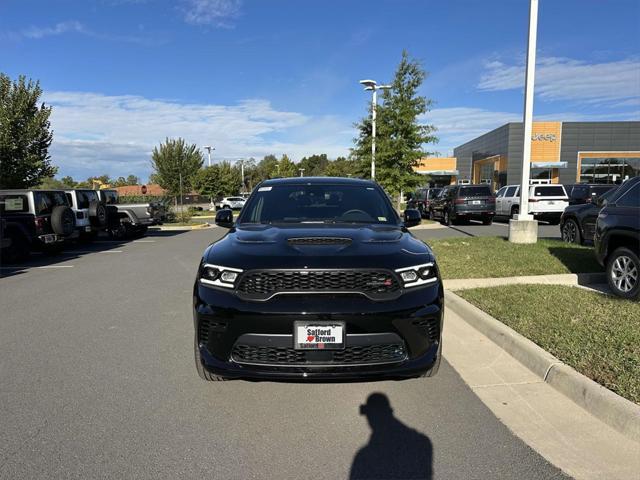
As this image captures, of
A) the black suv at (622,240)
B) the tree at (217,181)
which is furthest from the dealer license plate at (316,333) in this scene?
the tree at (217,181)

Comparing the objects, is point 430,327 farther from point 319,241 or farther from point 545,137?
Answer: point 545,137

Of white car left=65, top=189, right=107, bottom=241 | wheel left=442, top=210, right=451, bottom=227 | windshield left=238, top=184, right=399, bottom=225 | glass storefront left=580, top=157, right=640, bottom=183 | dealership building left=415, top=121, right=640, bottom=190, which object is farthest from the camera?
dealership building left=415, top=121, right=640, bottom=190

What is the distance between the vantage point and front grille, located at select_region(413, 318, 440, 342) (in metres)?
3.07

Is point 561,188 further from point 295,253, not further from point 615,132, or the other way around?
point 615,132

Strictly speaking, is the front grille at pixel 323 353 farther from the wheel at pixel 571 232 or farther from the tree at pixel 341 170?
the tree at pixel 341 170

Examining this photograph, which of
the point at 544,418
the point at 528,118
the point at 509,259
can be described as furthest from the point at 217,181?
the point at 544,418

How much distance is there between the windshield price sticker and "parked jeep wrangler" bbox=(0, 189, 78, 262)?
1030 centimetres

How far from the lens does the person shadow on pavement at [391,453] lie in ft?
8.57

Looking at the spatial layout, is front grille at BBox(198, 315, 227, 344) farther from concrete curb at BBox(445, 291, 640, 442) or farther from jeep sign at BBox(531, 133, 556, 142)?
jeep sign at BBox(531, 133, 556, 142)

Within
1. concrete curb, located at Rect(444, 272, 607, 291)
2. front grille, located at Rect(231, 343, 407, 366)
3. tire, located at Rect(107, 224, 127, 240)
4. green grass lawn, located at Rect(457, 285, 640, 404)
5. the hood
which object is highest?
the hood

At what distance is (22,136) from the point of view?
19.3 metres

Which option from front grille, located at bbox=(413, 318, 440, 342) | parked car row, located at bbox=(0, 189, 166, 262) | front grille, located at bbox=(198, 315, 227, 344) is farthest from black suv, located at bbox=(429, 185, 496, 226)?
front grille, located at bbox=(198, 315, 227, 344)

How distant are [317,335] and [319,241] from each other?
821 mm

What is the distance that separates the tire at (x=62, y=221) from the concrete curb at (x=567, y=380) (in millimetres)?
10758
